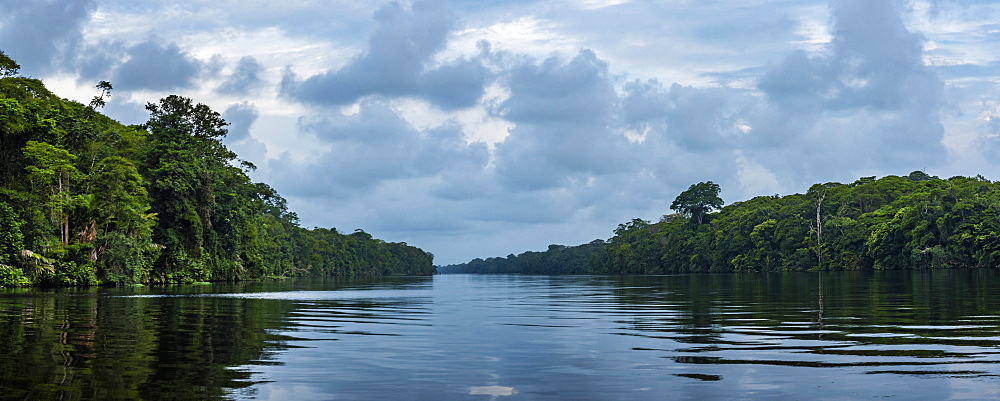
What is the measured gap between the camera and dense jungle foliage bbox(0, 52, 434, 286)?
53156mm

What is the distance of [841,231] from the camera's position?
12988 cm

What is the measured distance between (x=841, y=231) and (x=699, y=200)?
53380mm

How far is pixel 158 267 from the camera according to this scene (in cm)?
7331

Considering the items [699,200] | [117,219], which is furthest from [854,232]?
[117,219]

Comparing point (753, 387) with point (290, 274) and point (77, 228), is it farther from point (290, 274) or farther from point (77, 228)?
point (290, 274)

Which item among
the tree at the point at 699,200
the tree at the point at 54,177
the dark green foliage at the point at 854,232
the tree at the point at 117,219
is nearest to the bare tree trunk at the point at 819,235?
the dark green foliage at the point at 854,232

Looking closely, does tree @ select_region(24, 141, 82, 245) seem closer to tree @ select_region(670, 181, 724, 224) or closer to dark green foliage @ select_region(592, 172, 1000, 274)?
dark green foliage @ select_region(592, 172, 1000, 274)

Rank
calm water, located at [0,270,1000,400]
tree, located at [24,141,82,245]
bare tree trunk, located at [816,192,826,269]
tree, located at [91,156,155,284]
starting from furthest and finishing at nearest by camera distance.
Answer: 1. bare tree trunk, located at [816,192,826,269]
2. tree, located at [91,156,155,284]
3. tree, located at [24,141,82,245]
4. calm water, located at [0,270,1000,400]

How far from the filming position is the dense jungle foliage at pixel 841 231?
106 metres

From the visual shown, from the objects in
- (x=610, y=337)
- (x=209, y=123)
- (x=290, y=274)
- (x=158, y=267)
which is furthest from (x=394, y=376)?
(x=290, y=274)

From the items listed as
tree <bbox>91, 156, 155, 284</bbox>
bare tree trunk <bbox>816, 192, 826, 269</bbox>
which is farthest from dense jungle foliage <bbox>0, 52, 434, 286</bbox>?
bare tree trunk <bbox>816, 192, 826, 269</bbox>

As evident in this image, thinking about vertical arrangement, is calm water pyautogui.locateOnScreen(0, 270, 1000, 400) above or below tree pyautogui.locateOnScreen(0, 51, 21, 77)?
below

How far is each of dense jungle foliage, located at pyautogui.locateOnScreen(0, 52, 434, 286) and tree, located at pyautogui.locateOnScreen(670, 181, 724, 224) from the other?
114m

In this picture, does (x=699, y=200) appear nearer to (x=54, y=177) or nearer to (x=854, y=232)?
(x=854, y=232)
